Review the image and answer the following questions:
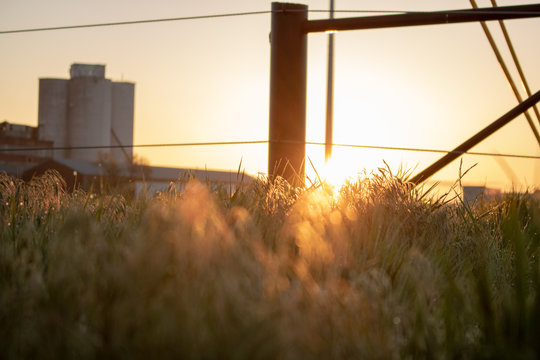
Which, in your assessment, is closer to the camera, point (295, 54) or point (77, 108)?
point (295, 54)

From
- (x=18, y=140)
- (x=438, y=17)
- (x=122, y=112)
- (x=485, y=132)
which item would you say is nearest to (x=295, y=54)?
(x=438, y=17)

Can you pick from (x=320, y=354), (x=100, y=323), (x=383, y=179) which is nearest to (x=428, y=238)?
(x=383, y=179)

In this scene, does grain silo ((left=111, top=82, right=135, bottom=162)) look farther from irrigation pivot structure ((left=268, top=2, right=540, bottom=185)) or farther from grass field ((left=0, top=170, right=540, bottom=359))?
grass field ((left=0, top=170, right=540, bottom=359))

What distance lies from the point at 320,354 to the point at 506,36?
13.2 ft

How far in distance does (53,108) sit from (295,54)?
223 ft

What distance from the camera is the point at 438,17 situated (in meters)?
3.98

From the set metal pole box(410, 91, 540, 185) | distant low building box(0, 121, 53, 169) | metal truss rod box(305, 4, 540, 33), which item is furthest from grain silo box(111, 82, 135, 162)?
metal pole box(410, 91, 540, 185)

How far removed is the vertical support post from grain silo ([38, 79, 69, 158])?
66921mm

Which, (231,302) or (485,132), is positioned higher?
(485,132)

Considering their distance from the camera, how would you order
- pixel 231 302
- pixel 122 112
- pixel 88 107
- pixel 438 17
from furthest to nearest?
pixel 122 112 → pixel 88 107 → pixel 438 17 → pixel 231 302

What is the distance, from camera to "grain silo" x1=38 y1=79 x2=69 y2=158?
6662cm

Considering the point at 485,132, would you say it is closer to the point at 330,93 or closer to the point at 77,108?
the point at 330,93

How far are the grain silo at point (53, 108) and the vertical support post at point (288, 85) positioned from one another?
66921mm

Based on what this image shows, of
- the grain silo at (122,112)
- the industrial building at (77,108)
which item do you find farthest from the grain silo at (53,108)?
the grain silo at (122,112)
